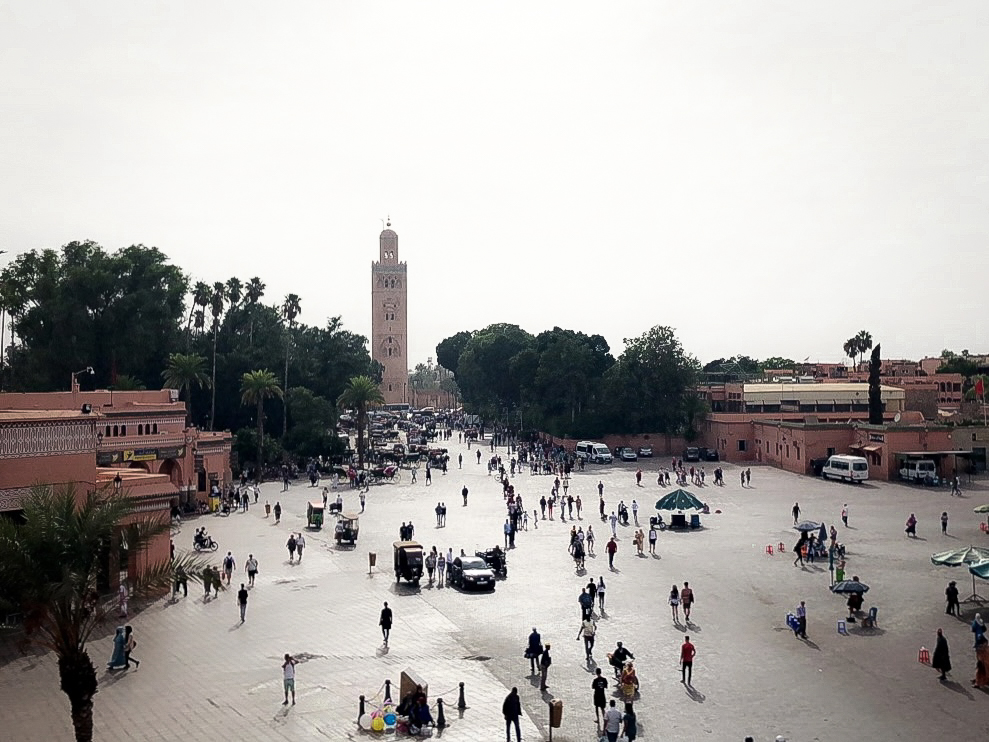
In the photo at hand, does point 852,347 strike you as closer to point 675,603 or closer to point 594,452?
point 594,452

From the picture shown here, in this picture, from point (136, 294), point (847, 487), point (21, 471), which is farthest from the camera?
point (136, 294)

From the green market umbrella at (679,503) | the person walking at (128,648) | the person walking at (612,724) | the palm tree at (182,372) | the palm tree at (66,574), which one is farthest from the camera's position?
the palm tree at (182,372)

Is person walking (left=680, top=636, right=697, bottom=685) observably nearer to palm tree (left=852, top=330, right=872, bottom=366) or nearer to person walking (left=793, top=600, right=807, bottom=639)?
person walking (left=793, top=600, right=807, bottom=639)

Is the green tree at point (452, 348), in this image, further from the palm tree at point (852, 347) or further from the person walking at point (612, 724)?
the person walking at point (612, 724)

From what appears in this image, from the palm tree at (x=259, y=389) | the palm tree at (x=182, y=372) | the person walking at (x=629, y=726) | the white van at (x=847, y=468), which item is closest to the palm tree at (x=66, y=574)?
the person walking at (x=629, y=726)

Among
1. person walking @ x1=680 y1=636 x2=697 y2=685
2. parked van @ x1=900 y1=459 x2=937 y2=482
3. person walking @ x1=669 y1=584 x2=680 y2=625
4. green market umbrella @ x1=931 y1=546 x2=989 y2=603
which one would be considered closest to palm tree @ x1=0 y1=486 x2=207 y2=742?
person walking @ x1=680 y1=636 x2=697 y2=685

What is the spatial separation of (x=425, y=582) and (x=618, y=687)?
1088 cm

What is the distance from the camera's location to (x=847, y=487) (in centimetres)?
4653

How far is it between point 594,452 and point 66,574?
175 feet

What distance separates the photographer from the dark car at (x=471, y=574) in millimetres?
24609

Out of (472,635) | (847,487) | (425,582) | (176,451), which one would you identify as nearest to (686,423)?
(847,487)

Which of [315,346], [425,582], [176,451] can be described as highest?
[315,346]

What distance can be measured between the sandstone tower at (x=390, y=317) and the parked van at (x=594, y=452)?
8031 centimetres

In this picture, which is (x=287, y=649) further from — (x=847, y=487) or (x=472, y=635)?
(x=847, y=487)
